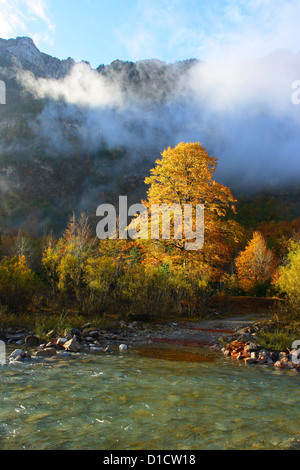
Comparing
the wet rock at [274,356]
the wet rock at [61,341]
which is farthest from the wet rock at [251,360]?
the wet rock at [61,341]

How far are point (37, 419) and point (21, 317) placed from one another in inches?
388

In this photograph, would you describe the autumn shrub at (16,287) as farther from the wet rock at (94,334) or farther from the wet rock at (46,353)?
the wet rock at (46,353)

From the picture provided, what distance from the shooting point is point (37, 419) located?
4270mm

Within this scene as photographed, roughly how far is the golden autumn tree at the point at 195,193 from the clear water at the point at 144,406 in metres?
10.2

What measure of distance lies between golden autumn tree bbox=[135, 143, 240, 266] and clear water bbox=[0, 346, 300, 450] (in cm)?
1025

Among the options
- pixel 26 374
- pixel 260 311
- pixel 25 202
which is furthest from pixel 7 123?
pixel 26 374

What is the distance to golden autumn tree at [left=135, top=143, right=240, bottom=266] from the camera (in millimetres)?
17578

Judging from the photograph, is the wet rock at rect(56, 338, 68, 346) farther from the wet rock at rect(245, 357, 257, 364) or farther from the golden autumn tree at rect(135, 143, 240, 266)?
the golden autumn tree at rect(135, 143, 240, 266)

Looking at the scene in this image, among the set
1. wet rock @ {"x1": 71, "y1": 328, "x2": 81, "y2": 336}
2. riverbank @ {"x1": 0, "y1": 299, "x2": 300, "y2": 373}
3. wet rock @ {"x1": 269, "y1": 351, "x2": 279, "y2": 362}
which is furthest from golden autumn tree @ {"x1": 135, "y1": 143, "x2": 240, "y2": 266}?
wet rock @ {"x1": 269, "y1": 351, "x2": 279, "y2": 362}

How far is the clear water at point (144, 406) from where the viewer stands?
378cm

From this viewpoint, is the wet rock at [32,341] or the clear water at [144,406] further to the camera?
the wet rock at [32,341]

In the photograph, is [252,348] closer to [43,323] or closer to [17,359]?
[17,359]
